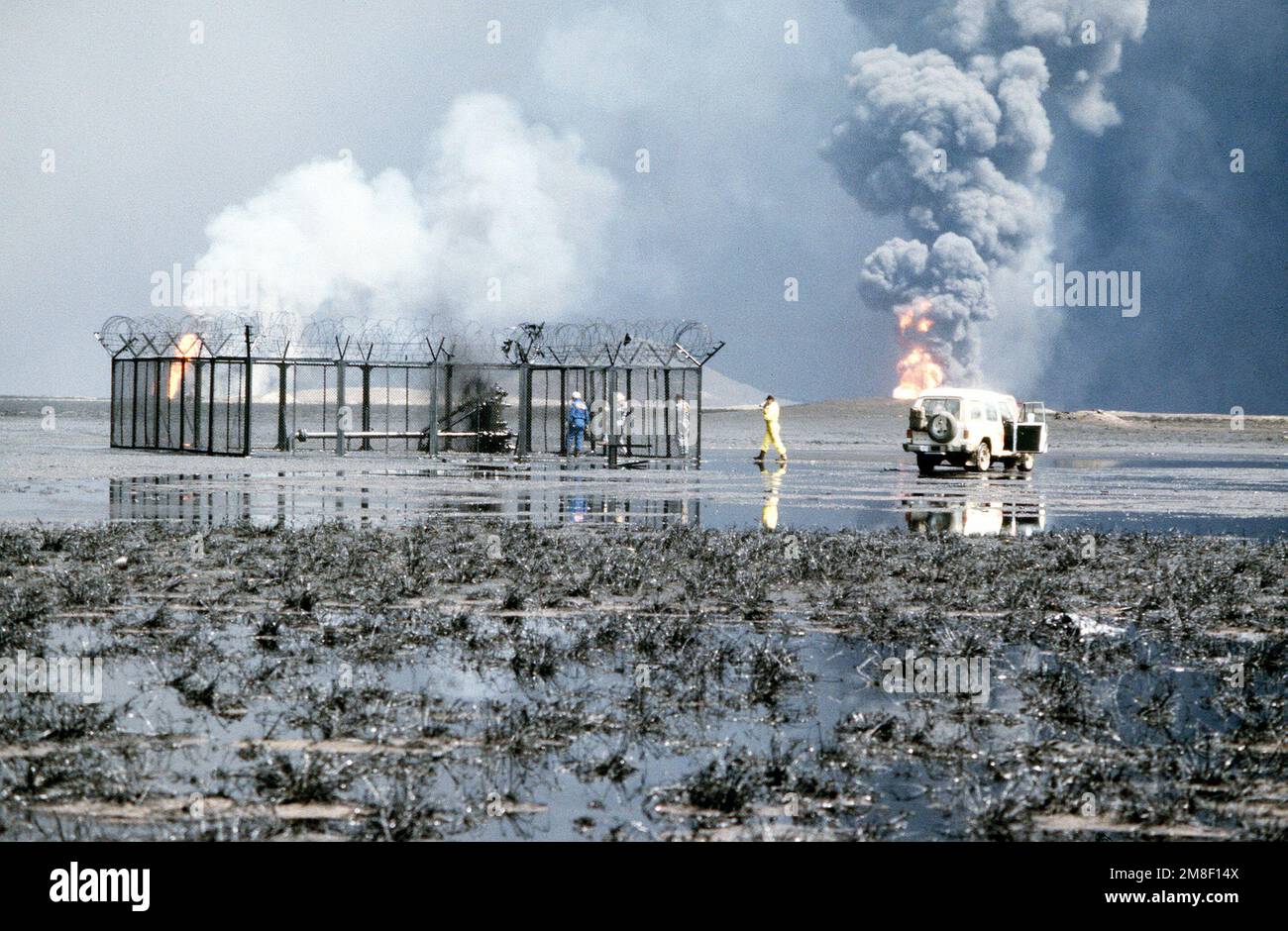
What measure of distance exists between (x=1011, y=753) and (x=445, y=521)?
43.1 feet

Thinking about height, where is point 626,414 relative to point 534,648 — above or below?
above

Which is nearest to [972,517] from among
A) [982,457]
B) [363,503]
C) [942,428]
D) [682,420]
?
[363,503]

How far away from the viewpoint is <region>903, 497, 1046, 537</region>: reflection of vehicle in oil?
66.9 feet

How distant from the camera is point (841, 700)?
8.57 m

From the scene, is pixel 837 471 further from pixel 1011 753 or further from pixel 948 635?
pixel 1011 753

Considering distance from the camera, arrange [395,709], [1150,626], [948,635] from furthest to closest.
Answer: [1150,626] < [948,635] < [395,709]

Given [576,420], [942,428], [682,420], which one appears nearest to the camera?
[942,428]

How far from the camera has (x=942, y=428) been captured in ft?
125

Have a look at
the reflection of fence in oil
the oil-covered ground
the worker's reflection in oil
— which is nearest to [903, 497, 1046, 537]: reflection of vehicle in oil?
the worker's reflection in oil

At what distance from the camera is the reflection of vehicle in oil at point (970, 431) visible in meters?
38.4

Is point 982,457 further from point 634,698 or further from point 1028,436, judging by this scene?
point 634,698

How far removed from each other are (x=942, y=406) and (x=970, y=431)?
0.95m

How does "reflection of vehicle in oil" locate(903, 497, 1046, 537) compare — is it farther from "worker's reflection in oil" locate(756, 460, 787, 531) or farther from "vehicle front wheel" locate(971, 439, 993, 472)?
"vehicle front wheel" locate(971, 439, 993, 472)
